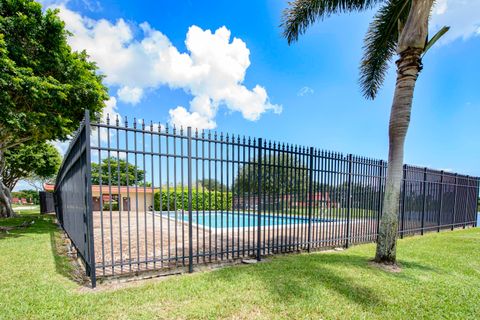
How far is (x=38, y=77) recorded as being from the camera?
297 inches

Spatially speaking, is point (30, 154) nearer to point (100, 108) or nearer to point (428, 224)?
point (100, 108)

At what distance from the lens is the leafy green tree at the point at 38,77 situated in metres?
7.15

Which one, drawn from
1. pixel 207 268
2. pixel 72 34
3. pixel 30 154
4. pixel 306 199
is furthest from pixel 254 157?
pixel 30 154

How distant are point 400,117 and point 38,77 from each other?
10.2 meters

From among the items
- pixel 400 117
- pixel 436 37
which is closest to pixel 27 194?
pixel 400 117

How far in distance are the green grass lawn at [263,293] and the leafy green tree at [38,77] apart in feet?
15.6

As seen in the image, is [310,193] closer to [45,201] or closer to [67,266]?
[67,266]

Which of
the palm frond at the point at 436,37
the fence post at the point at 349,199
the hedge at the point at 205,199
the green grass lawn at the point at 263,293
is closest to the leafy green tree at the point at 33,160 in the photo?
the hedge at the point at 205,199

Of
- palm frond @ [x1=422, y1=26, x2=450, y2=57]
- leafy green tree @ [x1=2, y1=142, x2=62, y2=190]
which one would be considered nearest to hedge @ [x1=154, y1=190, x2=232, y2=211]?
palm frond @ [x1=422, y1=26, x2=450, y2=57]

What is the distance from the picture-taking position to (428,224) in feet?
33.8

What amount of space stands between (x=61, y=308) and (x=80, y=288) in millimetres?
680

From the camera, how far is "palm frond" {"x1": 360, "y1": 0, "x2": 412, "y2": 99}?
7105 mm

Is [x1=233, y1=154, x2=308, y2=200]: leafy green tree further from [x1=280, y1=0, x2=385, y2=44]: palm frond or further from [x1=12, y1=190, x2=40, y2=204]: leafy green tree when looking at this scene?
[x1=12, y1=190, x2=40, y2=204]: leafy green tree

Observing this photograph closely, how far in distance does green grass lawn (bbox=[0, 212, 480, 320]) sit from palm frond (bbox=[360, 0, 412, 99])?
20.5ft
